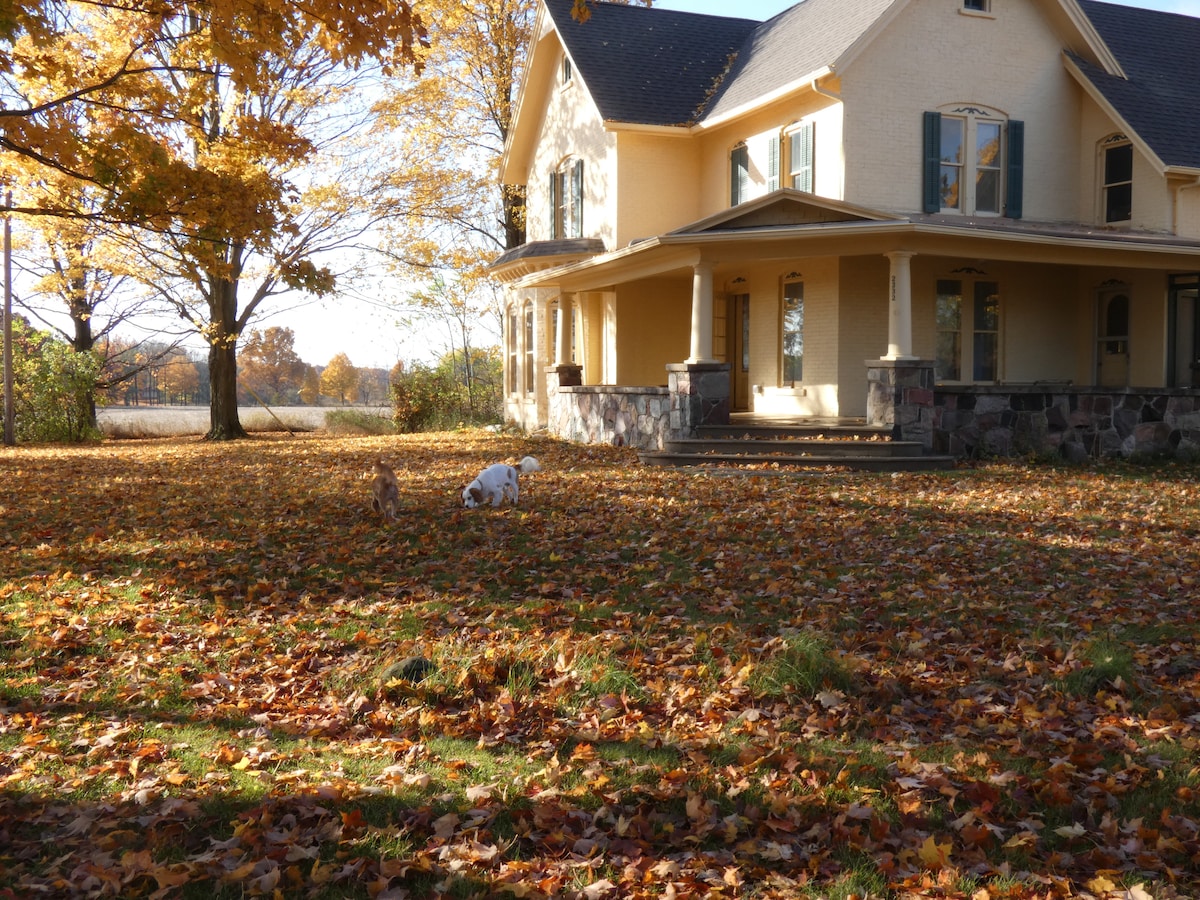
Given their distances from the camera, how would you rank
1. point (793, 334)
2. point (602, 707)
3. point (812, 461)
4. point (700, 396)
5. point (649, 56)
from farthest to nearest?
point (649, 56) < point (793, 334) < point (700, 396) < point (812, 461) < point (602, 707)

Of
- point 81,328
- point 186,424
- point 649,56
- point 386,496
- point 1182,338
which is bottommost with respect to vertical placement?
point 386,496

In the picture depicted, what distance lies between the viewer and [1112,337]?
1809 centimetres

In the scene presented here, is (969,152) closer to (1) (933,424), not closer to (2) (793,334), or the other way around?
(2) (793,334)

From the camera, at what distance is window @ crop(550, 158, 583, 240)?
2134cm

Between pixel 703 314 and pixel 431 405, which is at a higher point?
pixel 703 314

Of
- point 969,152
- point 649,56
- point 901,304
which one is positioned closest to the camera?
point 901,304

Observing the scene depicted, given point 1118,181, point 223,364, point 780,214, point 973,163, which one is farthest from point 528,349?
point 1118,181

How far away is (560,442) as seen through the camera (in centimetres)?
1933

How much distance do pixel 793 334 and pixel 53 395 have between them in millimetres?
18538

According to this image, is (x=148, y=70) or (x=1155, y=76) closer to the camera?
(x=148, y=70)

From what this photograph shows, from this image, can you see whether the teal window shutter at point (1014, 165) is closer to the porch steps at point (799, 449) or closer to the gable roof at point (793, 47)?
the gable roof at point (793, 47)

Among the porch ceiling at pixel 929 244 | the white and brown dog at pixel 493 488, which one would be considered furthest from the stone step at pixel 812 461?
the white and brown dog at pixel 493 488

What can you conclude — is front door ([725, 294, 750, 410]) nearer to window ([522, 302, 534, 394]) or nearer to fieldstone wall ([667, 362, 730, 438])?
fieldstone wall ([667, 362, 730, 438])

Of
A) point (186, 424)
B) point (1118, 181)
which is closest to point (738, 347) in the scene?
point (1118, 181)
